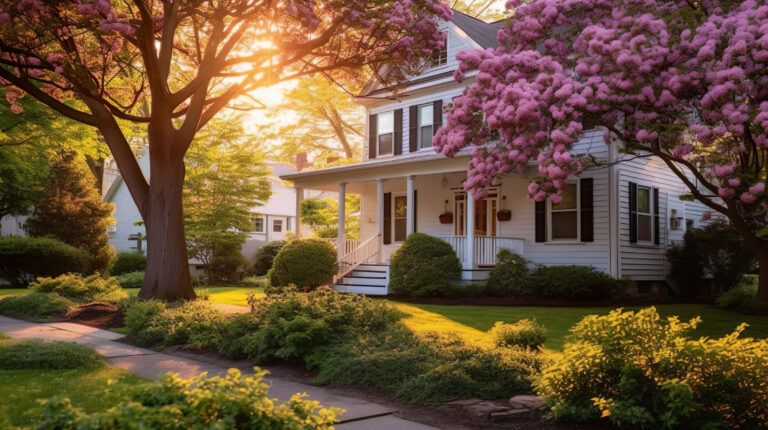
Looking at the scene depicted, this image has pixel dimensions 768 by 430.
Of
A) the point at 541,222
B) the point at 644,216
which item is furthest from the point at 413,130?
the point at 644,216

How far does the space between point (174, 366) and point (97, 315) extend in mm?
5479

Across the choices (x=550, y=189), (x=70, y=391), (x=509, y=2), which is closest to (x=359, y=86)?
(x=509, y=2)

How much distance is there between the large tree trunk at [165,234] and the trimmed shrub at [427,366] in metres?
5.80

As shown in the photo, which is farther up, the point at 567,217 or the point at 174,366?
the point at 567,217

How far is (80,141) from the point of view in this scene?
16.5 m

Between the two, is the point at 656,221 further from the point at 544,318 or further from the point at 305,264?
the point at 305,264

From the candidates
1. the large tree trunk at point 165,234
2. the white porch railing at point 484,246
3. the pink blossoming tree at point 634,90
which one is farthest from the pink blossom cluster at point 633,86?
the large tree trunk at point 165,234

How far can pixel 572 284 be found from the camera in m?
15.3

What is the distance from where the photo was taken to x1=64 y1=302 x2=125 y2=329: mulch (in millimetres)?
10883

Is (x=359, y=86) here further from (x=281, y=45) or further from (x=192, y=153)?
(x=192, y=153)

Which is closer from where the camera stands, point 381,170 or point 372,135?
point 381,170

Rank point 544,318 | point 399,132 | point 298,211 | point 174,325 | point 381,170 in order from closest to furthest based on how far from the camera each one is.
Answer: point 174,325 → point 544,318 → point 381,170 → point 399,132 → point 298,211

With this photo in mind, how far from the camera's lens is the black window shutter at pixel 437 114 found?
19661 mm

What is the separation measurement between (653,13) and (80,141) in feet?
45.0
